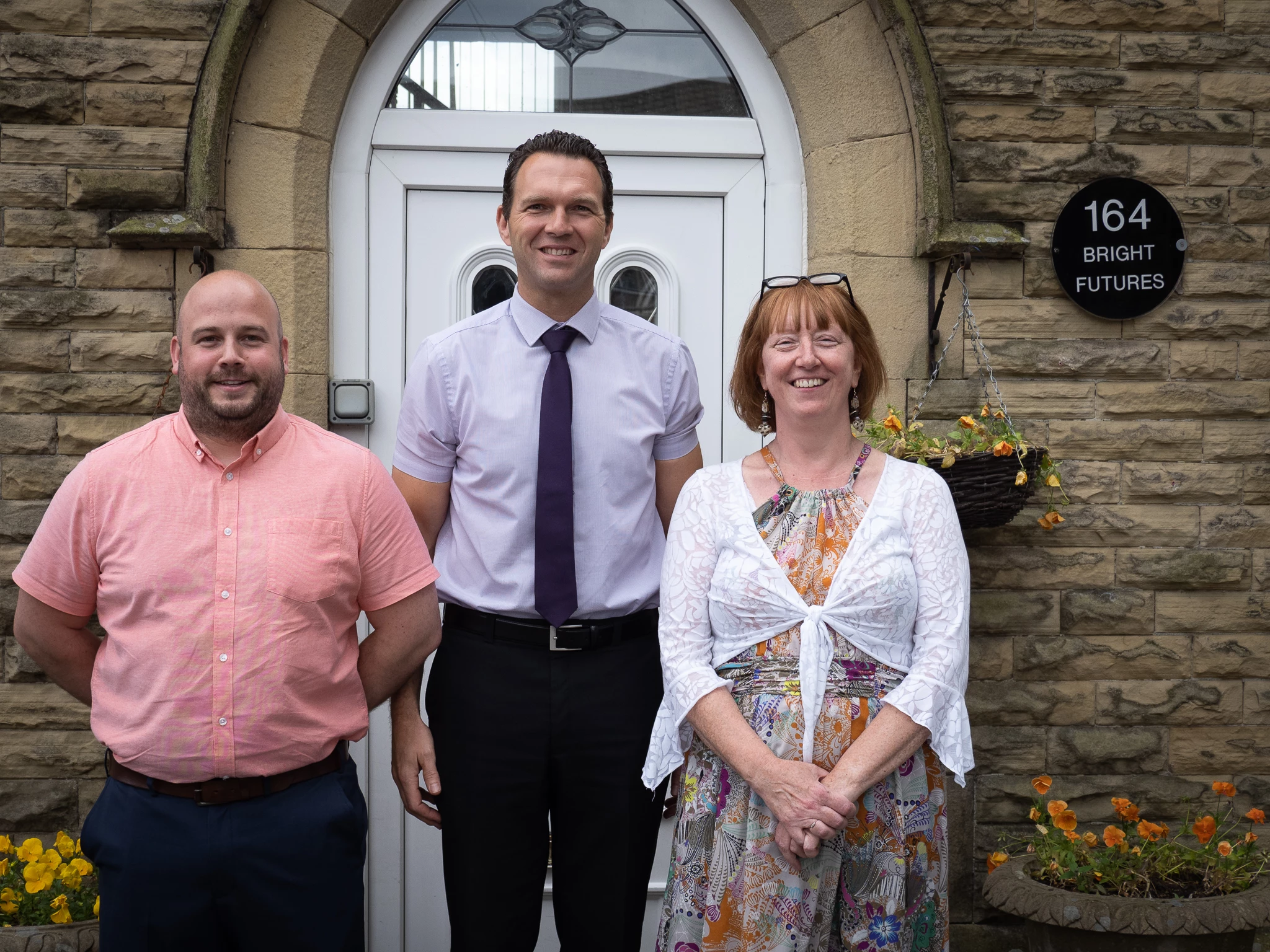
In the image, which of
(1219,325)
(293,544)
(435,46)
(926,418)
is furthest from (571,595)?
(1219,325)

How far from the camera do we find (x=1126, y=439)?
3.18 meters

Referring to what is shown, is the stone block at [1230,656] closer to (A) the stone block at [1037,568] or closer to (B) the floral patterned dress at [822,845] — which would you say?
(A) the stone block at [1037,568]

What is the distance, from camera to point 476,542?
2230 mm

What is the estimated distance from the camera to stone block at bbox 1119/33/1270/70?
125 inches

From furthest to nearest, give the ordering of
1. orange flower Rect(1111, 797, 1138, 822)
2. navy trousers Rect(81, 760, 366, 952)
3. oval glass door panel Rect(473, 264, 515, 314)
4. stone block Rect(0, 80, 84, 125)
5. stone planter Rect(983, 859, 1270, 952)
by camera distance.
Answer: oval glass door panel Rect(473, 264, 515, 314) < stone block Rect(0, 80, 84, 125) < orange flower Rect(1111, 797, 1138, 822) < stone planter Rect(983, 859, 1270, 952) < navy trousers Rect(81, 760, 366, 952)

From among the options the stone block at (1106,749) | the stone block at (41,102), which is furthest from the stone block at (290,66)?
the stone block at (1106,749)

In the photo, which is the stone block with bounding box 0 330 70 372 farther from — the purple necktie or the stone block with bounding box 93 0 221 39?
the purple necktie

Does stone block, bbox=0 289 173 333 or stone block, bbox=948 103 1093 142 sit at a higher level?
stone block, bbox=948 103 1093 142

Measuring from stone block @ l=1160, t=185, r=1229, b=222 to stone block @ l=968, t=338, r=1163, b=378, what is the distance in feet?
1.30

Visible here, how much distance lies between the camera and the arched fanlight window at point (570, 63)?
3.29m

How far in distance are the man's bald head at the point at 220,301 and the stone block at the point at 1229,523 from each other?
105 inches

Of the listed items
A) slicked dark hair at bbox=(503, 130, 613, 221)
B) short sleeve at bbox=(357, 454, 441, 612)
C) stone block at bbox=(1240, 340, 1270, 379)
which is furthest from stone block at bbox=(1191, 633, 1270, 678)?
short sleeve at bbox=(357, 454, 441, 612)

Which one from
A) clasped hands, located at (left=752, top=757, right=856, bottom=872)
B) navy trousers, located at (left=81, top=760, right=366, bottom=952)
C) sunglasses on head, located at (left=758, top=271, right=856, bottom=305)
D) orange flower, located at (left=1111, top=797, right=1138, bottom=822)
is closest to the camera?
clasped hands, located at (left=752, top=757, right=856, bottom=872)

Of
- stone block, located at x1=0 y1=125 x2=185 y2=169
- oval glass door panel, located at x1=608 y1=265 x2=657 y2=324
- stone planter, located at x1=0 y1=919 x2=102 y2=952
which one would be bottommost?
stone planter, located at x1=0 y1=919 x2=102 y2=952
